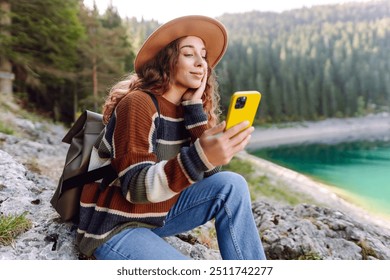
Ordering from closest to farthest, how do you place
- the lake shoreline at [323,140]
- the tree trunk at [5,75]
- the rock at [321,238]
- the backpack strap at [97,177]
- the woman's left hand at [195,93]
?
the backpack strap at [97,177], the woman's left hand at [195,93], the rock at [321,238], the tree trunk at [5,75], the lake shoreline at [323,140]

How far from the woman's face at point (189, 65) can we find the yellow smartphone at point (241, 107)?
15cm

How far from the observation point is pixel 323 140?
371 inches

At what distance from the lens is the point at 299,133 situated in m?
9.24

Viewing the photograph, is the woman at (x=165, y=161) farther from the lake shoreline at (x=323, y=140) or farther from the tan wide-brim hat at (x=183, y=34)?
the lake shoreline at (x=323, y=140)

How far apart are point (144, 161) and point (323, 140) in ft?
30.7

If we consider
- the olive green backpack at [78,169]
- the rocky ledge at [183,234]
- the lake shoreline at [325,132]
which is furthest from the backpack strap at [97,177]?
the lake shoreline at [325,132]

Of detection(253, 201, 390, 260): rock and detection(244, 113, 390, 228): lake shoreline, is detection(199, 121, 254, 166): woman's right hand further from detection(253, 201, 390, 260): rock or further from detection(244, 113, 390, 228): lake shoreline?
detection(244, 113, 390, 228): lake shoreline

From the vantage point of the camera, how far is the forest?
9.11ft

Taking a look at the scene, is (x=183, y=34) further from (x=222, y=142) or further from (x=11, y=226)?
(x=11, y=226)

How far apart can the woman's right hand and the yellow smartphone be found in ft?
0.08

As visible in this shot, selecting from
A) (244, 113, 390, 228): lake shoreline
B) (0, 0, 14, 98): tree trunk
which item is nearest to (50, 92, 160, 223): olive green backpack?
(244, 113, 390, 228): lake shoreline

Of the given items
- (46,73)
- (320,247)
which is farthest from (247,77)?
(320,247)

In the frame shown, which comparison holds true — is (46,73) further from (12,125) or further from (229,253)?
(229,253)

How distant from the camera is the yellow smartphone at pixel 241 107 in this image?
2.18 ft
